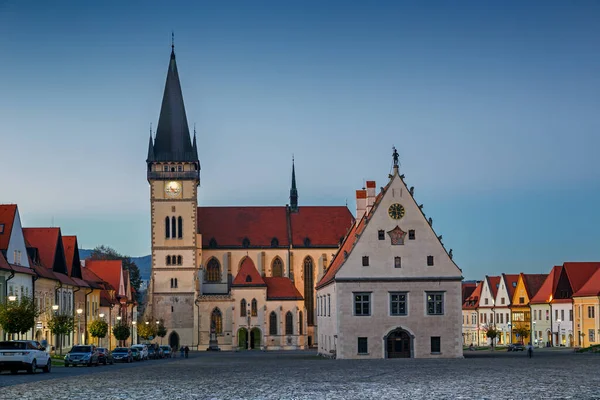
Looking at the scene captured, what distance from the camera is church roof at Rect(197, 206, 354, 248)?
135875mm

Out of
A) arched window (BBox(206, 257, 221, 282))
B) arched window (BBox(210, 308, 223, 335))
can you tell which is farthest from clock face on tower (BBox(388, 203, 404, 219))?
arched window (BBox(206, 257, 221, 282))

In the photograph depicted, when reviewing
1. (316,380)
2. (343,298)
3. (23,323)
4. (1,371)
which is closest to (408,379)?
(316,380)

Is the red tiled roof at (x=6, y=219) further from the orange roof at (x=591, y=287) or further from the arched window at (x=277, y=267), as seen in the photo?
the arched window at (x=277, y=267)

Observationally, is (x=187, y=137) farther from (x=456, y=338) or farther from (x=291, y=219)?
(x=456, y=338)

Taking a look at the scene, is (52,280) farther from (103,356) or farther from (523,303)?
(523,303)

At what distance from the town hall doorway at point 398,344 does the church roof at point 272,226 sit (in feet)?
199

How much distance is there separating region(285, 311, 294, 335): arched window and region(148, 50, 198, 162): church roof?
23.6 meters

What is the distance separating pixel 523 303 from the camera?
456 feet

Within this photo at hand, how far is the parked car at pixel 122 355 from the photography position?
2817 inches

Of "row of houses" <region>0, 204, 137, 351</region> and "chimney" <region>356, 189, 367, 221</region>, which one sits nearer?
"row of houses" <region>0, 204, 137, 351</region>

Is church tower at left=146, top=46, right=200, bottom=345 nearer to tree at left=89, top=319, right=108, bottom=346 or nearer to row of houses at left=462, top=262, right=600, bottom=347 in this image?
row of houses at left=462, top=262, right=600, bottom=347

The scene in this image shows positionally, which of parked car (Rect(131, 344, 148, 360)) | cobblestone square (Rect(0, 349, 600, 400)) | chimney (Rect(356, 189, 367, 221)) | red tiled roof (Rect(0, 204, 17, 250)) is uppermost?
chimney (Rect(356, 189, 367, 221))

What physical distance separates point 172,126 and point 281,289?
84.0 feet

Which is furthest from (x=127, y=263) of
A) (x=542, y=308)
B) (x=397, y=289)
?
(x=397, y=289)
